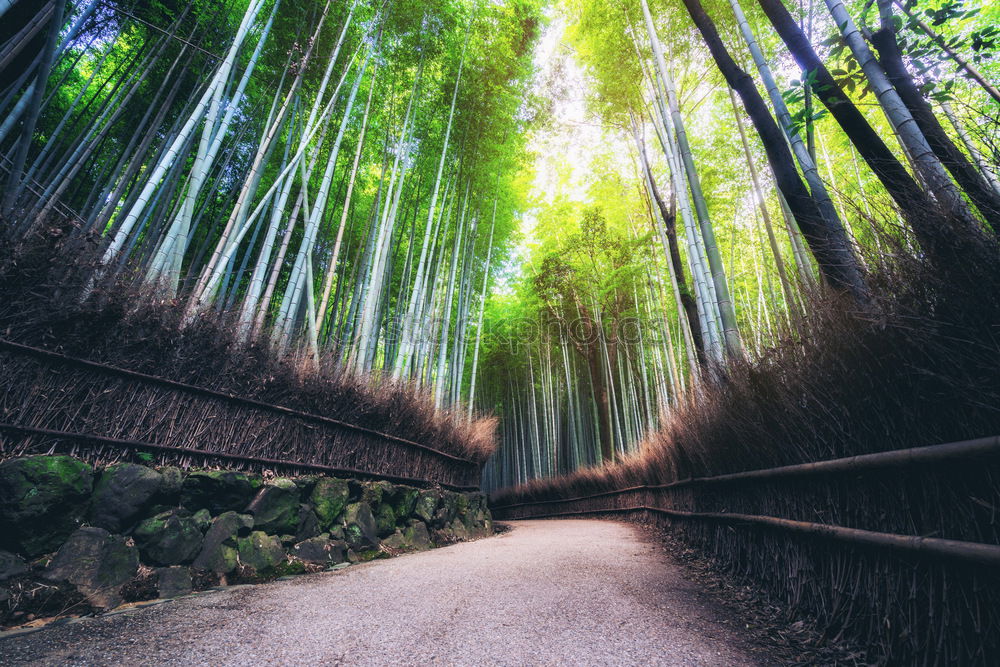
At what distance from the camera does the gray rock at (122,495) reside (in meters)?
1.75

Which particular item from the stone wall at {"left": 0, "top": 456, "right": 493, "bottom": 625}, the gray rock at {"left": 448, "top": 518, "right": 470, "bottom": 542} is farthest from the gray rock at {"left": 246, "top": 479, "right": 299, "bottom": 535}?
the gray rock at {"left": 448, "top": 518, "right": 470, "bottom": 542}

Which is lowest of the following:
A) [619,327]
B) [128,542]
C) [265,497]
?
[128,542]

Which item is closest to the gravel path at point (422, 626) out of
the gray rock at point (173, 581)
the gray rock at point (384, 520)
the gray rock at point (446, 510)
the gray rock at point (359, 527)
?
the gray rock at point (173, 581)

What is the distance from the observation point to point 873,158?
1965 mm

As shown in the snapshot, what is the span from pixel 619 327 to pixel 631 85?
530cm

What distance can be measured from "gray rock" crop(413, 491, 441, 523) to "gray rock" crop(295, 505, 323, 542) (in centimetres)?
147

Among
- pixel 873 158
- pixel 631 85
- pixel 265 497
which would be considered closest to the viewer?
pixel 873 158

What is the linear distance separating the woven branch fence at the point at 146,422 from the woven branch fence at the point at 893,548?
2912mm

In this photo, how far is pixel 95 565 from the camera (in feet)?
5.35

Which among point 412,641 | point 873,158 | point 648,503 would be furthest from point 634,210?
point 412,641

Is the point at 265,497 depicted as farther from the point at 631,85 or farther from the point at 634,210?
the point at 634,210

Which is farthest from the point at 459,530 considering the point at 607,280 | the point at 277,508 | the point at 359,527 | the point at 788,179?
the point at 607,280

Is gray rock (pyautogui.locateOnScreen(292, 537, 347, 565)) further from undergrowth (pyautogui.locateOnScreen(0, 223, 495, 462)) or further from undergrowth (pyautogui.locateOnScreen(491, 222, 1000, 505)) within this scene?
undergrowth (pyautogui.locateOnScreen(491, 222, 1000, 505))

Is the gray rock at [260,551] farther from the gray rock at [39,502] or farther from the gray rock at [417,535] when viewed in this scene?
the gray rock at [417,535]
